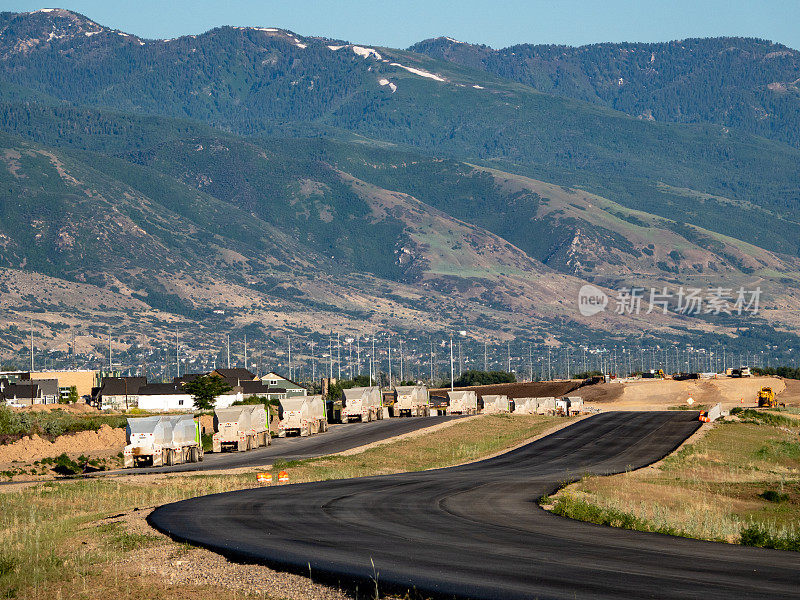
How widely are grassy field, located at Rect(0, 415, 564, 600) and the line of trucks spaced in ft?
30.6

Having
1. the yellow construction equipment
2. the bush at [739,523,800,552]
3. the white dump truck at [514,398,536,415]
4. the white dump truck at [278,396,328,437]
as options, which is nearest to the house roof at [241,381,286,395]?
the white dump truck at [514,398,536,415]

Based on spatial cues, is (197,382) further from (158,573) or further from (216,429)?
(158,573)

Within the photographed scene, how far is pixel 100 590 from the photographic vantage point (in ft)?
87.9

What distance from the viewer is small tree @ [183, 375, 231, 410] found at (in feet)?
477

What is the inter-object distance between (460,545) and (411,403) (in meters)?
94.4

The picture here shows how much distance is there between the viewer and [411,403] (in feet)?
414

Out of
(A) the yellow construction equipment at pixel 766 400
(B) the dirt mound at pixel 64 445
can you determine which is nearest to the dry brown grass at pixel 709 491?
(B) the dirt mound at pixel 64 445

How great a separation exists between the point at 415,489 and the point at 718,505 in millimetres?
12833

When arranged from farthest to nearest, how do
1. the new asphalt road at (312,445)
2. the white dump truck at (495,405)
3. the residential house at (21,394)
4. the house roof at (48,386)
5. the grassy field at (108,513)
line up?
the house roof at (48,386) → the residential house at (21,394) → the white dump truck at (495,405) → the new asphalt road at (312,445) → the grassy field at (108,513)

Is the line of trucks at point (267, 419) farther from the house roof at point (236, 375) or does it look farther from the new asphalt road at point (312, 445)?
the house roof at point (236, 375)

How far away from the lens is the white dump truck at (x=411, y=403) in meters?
126

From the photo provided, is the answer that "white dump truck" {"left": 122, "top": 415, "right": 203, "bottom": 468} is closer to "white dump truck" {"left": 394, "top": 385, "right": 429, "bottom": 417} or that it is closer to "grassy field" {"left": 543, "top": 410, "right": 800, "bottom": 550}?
"grassy field" {"left": 543, "top": 410, "right": 800, "bottom": 550}

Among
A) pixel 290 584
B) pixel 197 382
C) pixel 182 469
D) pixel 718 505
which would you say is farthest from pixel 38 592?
pixel 197 382

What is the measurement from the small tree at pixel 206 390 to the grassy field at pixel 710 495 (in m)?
74.2
